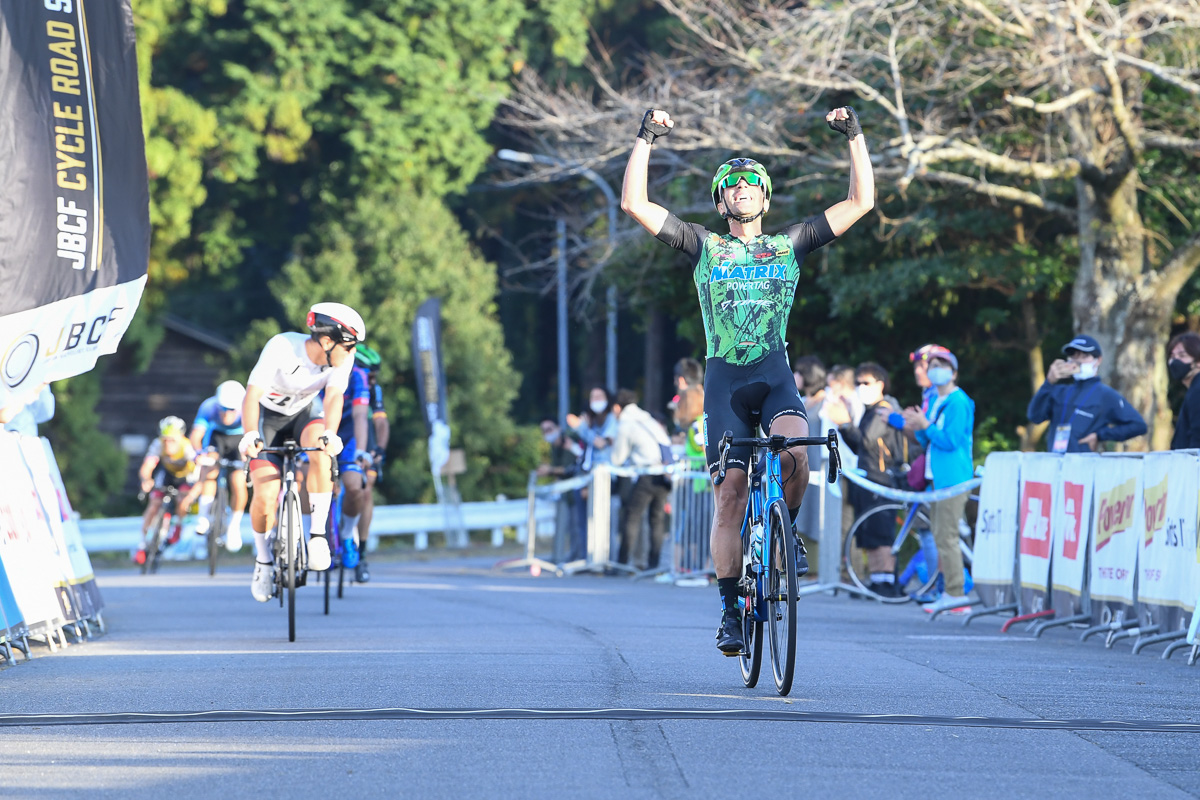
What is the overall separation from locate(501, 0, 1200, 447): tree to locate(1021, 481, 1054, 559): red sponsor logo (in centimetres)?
736

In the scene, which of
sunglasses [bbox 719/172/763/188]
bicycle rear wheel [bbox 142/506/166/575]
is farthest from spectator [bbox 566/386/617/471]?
sunglasses [bbox 719/172/763/188]

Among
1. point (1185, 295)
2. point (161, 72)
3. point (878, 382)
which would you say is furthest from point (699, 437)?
point (161, 72)

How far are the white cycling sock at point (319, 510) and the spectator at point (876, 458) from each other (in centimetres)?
538

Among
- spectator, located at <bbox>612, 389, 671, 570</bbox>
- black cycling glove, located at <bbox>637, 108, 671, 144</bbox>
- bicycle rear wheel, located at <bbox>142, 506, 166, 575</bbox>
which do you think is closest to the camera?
black cycling glove, located at <bbox>637, 108, 671, 144</bbox>

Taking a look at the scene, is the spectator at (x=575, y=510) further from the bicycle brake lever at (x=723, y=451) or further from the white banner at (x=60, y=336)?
the bicycle brake lever at (x=723, y=451)

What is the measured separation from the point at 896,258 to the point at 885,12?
233 inches

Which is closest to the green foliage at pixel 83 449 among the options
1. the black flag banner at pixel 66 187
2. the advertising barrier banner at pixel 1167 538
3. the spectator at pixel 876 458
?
the spectator at pixel 876 458

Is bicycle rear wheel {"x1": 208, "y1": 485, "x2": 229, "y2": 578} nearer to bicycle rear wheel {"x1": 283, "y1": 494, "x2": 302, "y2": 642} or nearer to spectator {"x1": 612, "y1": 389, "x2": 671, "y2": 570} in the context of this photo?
spectator {"x1": 612, "y1": 389, "x2": 671, "y2": 570}

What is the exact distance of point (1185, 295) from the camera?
24422mm

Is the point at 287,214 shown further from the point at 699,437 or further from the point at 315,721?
the point at 315,721

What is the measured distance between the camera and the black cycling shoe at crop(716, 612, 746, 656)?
26.0 feet

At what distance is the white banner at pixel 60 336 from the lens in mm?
10844

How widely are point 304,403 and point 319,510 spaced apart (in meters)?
0.73

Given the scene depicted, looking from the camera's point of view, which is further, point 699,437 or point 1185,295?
point 1185,295
